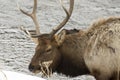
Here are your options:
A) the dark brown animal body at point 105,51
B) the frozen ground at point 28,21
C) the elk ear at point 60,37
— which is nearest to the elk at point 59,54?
the elk ear at point 60,37

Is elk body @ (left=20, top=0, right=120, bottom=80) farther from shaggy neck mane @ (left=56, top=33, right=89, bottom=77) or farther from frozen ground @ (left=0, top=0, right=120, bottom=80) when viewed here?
frozen ground @ (left=0, top=0, right=120, bottom=80)

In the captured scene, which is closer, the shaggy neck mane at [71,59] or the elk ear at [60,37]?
the elk ear at [60,37]

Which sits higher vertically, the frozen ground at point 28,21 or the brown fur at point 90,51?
the brown fur at point 90,51

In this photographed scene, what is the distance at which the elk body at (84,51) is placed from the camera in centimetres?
767

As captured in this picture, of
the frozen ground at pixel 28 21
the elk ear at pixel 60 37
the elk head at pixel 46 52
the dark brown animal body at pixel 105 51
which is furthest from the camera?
the frozen ground at pixel 28 21

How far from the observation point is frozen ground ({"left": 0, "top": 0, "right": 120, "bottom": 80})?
11055 mm

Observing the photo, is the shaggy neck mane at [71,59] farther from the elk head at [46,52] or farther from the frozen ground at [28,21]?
the frozen ground at [28,21]

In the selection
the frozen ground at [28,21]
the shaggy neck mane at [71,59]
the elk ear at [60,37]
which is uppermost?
the elk ear at [60,37]

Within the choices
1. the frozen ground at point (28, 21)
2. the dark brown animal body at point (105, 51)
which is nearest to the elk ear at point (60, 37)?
the dark brown animal body at point (105, 51)

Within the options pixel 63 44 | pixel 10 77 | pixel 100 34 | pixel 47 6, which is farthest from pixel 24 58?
pixel 47 6

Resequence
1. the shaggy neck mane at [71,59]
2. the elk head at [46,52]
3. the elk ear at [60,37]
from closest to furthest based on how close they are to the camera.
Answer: the elk head at [46,52] < the elk ear at [60,37] < the shaggy neck mane at [71,59]

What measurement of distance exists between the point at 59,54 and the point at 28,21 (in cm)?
651

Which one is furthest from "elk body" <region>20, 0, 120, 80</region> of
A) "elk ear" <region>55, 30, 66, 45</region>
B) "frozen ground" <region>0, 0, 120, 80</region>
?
"frozen ground" <region>0, 0, 120, 80</region>

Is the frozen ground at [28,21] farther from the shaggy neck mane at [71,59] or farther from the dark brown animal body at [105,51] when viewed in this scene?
the dark brown animal body at [105,51]
